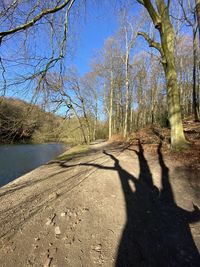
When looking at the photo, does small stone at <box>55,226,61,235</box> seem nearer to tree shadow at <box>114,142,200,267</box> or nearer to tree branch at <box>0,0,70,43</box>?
tree shadow at <box>114,142,200,267</box>

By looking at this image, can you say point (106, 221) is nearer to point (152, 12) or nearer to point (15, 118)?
point (15, 118)

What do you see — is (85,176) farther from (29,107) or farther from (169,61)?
(169,61)

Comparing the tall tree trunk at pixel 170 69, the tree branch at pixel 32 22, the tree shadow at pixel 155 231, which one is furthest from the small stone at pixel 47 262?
the tall tree trunk at pixel 170 69

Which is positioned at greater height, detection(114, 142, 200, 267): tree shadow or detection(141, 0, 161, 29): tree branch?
detection(141, 0, 161, 29): tree branch

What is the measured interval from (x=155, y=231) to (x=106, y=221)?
33.4 inches

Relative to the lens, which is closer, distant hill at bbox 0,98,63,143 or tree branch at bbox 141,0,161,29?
distant hill at bbox 0,98,63,143

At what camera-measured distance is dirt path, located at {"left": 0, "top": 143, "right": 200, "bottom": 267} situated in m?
2.68

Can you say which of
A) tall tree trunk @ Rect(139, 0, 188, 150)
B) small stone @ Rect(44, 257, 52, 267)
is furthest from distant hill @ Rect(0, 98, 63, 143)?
tall tree trunk @ Rect(139, 0, 188, 150)

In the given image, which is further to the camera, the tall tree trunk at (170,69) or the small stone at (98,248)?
the tall tree trunk at (170,69)

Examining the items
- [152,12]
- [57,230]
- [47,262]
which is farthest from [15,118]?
[152,12]

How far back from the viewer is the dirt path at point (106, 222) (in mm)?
2676

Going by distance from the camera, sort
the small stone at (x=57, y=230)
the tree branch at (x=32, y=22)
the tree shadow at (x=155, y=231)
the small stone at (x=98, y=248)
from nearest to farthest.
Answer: the tree shadow at (x=155, y=231) → the small stone at (x=98, y=248) → the small stone at (x=57, y=230) → the tree branch at (x=32, y=22)

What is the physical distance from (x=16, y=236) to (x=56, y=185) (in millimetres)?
2618

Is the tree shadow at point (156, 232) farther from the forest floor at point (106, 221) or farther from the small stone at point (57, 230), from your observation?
the small stone at point (57, 230)
